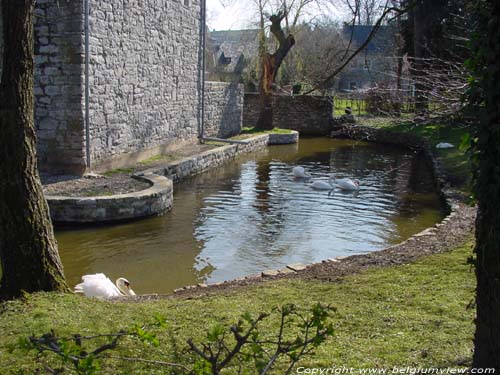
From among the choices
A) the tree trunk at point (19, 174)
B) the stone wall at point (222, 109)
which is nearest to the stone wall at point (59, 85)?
the tree trunk at point (19, 174)

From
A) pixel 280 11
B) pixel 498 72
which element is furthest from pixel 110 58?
pixel 280 11

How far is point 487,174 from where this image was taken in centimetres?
291

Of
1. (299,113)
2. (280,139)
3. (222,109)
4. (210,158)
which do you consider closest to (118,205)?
(210,158)

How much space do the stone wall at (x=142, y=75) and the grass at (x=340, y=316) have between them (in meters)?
7.28

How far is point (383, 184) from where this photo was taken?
1458cm

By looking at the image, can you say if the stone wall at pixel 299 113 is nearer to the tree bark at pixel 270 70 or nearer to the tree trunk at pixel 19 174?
the tree bark at pixel 270 70

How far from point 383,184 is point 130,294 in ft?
31.3

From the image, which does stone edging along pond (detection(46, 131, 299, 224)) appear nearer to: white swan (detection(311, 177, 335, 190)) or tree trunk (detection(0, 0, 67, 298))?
white swan (detection(311, 177, 335, 190))

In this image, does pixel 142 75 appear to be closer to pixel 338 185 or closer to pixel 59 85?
pixel 59 85

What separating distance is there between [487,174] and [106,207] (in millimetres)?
7595

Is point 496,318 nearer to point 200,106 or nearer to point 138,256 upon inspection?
point 138,256

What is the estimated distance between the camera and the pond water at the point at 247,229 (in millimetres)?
7855

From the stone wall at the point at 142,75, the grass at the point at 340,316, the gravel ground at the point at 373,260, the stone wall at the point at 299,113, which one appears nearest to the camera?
the grass at the point at 340,316

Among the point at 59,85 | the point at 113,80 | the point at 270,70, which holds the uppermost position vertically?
the point at 270,70
